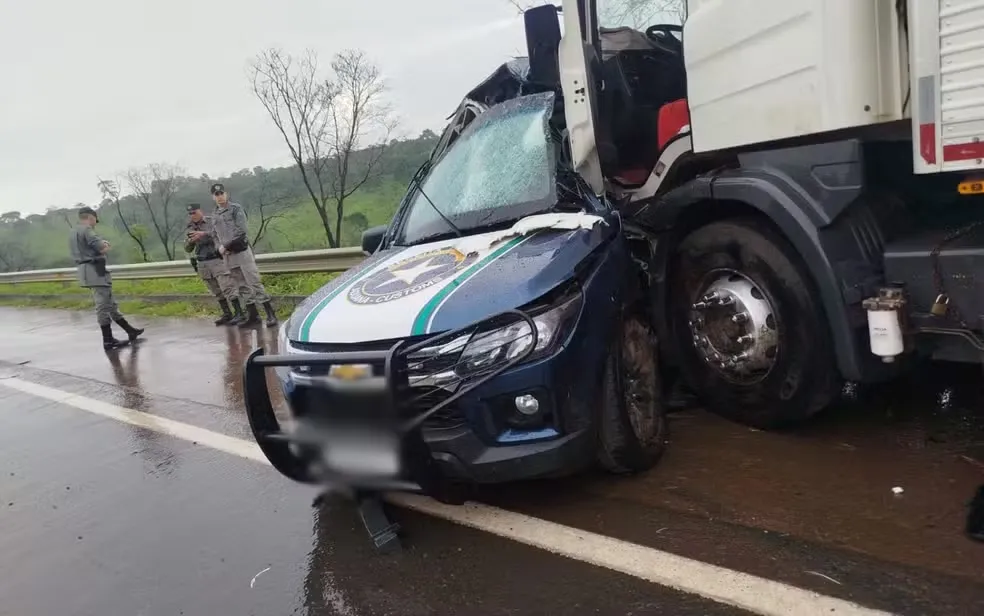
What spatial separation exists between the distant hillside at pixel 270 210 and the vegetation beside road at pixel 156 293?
46.0 inches

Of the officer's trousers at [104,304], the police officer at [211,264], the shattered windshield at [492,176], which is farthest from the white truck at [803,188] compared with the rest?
the officer's trousers at [104,304]

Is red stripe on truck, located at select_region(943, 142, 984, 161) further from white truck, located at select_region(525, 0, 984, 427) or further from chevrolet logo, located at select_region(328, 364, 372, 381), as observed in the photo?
chevrolet logo, located at select_region(328, 364, 372, 381)

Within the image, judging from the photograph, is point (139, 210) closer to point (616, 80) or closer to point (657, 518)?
point (616, 80)

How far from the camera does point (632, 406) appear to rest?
10.9 ft

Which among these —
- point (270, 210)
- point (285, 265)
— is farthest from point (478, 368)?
point (270, 210)

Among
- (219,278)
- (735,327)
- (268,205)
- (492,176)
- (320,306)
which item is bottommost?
(735,327)

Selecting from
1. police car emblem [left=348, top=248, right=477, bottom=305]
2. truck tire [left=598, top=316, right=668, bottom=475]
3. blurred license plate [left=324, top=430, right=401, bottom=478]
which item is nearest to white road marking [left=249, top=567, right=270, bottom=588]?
blurred license plate [left=324, top=430, right=401, bottom=478]

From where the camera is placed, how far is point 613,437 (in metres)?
3.11

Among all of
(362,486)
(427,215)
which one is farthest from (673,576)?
(427,215)

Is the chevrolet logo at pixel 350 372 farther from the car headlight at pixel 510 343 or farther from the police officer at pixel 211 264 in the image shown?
the police officer at pixel 211 264

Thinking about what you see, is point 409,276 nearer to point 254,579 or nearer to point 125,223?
point 254,579

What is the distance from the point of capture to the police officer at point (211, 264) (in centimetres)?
971

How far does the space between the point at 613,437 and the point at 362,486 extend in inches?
43.3

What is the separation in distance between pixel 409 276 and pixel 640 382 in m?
1.24
